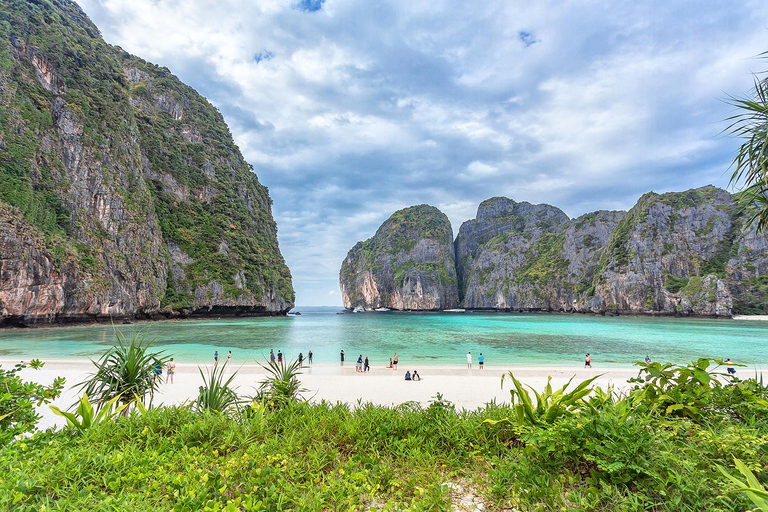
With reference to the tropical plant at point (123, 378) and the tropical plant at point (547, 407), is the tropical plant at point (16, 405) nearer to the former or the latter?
the tropical plant at point (123, 378)

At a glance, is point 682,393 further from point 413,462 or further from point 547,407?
point 413,462

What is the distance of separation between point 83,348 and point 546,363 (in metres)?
35.5

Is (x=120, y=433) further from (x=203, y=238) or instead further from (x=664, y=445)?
(x=203, y=238)

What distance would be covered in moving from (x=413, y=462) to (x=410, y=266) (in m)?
150

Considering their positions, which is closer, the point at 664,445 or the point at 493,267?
the point at 664,445

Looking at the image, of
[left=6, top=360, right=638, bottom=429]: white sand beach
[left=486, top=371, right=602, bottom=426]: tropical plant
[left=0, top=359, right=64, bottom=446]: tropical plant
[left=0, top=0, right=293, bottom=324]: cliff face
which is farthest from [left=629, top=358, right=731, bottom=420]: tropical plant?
[left=0, top=0, right=293, bottom=324]: cliff face

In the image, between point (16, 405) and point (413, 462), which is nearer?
point (413, 462)

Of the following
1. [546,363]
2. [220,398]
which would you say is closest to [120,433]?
[220,398]

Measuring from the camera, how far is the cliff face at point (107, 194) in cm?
3934

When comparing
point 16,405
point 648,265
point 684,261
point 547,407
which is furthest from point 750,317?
point 16,405

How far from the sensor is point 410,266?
152m

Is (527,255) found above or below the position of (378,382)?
above

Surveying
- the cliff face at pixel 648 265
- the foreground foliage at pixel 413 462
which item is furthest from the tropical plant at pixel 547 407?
the cliff face at pixel 648 265

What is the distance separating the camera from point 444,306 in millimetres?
150625
